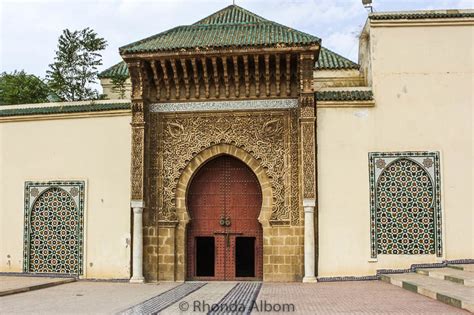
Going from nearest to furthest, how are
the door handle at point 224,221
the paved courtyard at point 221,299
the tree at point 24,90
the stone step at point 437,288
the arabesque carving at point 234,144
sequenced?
the stone step at point 437,288 → the paved courtyard at point 221,299 → the arabesque carving at point 234,144 → the door handle at point 224,221 → the tree at point 24,90

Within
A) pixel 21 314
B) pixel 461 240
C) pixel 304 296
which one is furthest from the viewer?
pixel 461 240

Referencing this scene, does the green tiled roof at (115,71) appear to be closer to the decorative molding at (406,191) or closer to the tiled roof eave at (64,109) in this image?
the tiled roof eave at (64,109)

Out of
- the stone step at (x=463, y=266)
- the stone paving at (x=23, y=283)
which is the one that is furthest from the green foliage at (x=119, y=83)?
the stone step at (x=463, y=266)

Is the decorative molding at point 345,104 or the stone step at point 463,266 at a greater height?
the decorative molding at point 345,104

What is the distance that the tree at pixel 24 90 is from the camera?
14.5 m

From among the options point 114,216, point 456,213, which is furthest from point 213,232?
point 456,213

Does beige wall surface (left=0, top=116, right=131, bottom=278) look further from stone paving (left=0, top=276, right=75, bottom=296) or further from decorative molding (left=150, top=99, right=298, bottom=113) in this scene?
decorative molding (left=150, top=99, right=298, bottom=113)

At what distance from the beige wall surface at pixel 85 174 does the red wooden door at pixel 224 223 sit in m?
1.10

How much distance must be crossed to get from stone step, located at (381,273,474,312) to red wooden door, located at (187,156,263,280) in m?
2.19

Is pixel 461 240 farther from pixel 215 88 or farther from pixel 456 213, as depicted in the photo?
pixel 215 88

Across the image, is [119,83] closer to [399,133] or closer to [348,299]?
[399,133]

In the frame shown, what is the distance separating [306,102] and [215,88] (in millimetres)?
1516

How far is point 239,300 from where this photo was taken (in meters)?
6.71

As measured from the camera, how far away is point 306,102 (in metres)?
8.87
